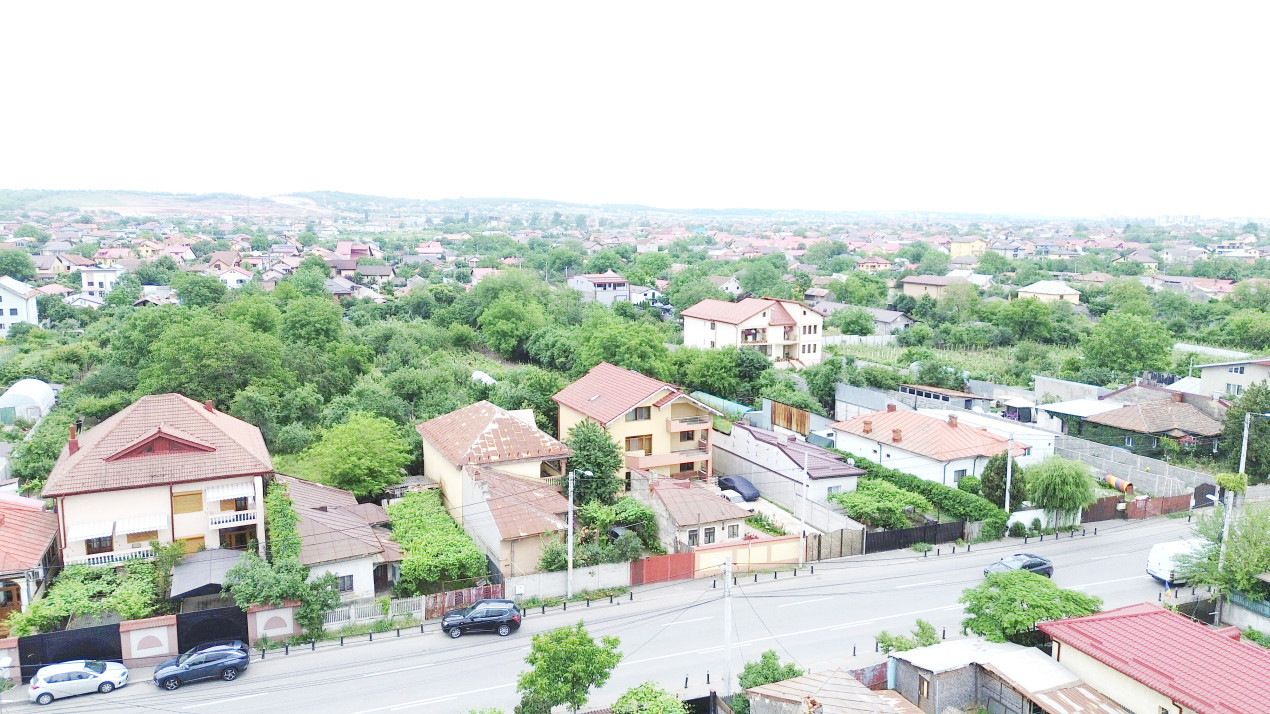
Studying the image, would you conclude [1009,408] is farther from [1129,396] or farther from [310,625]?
[310,625]

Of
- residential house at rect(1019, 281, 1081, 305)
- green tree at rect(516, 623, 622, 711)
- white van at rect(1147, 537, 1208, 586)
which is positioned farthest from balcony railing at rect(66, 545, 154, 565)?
residential house at rect(1019, 281, 1081, 305)

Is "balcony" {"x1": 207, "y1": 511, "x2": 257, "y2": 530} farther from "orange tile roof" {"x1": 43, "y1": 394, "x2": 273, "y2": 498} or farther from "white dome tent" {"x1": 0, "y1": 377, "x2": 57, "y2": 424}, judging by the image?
"white dome tent" {"x1": 0, "y1": 377, "x2": 57, "y2": 424}

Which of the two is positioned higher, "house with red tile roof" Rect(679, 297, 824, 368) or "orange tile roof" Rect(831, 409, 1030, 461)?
"house with red tile roof" Rect(679, 297, 824, 368)

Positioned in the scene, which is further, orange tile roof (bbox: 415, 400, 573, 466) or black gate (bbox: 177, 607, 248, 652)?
orange tile roof (bbox: 415, 400, 573, 466)

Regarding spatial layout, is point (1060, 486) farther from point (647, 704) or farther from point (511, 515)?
point (647, 704)

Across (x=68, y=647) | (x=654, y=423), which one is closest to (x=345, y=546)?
(x=68, y=647)

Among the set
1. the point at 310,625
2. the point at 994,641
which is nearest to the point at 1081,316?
the point at 994,641

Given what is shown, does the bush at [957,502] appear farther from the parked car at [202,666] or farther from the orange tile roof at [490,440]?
the parked car at [202,666]
